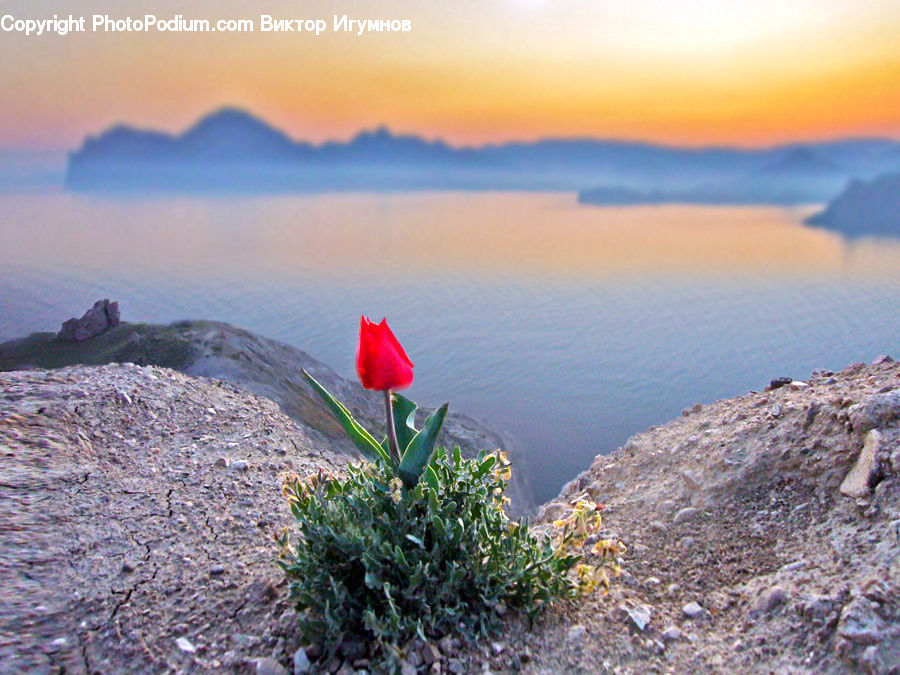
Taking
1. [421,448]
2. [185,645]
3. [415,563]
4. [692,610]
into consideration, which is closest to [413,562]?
[415,563]

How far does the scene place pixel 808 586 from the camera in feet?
9.91

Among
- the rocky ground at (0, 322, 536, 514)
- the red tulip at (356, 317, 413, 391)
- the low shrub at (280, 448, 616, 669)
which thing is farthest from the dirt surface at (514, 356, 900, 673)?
the rocky ground at (0, 322, 536, 514)

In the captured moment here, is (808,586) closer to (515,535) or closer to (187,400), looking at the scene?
(515,535)

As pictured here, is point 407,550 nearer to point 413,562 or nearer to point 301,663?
point 413,562

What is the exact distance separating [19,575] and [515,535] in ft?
7.35

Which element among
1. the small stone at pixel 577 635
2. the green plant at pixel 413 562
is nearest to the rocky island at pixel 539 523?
the small stone at pixel 577 635

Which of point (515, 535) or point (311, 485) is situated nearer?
point (515, 535)

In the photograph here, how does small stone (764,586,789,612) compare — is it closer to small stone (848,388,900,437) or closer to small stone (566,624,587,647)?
small stone (566,624,587,647)

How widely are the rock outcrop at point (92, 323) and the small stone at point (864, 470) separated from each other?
21.6 ft

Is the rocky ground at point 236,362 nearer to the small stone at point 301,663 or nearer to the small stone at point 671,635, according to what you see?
the small stone at point 671,635

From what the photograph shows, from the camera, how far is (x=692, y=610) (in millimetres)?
3143

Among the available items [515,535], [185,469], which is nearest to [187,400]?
[185,469]

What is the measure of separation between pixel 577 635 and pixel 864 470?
68.6 inches

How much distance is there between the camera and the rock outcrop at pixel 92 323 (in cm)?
703
